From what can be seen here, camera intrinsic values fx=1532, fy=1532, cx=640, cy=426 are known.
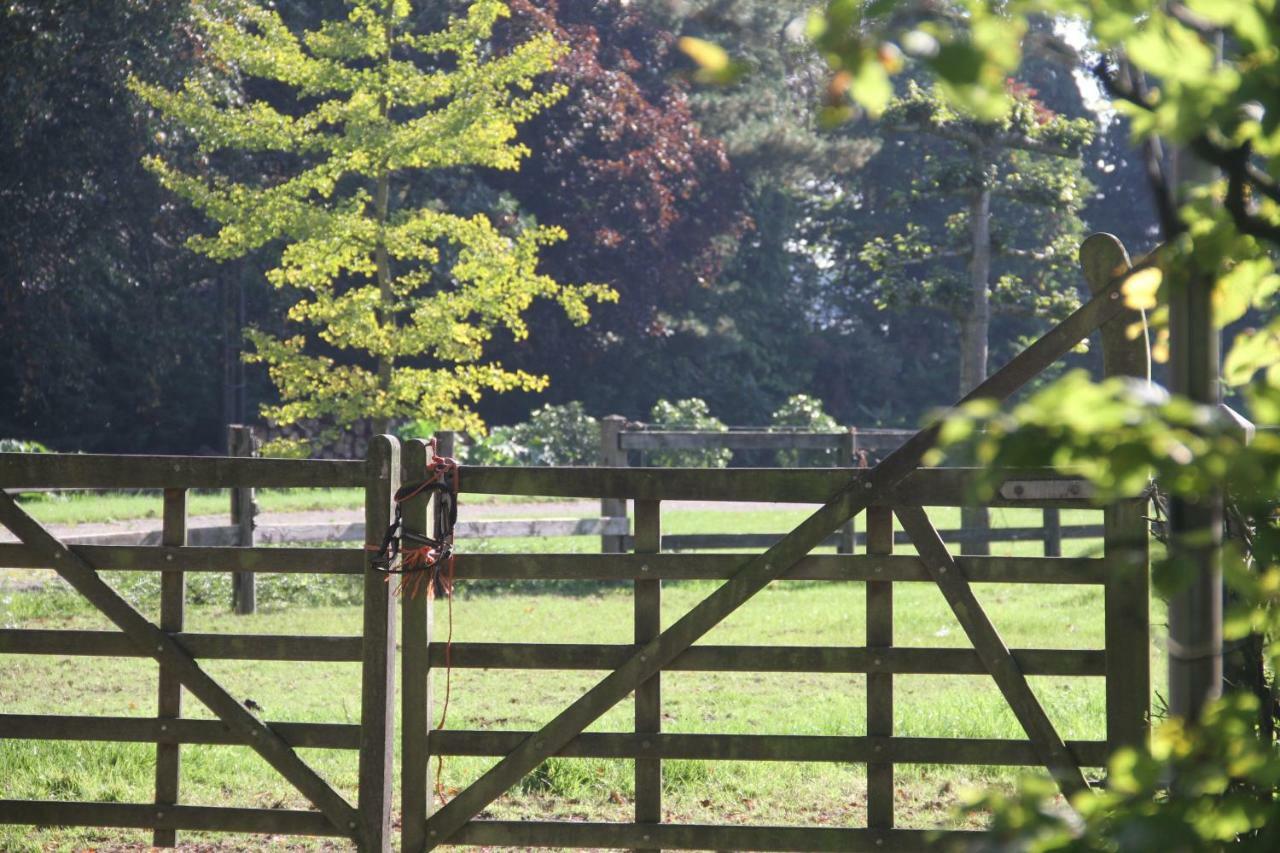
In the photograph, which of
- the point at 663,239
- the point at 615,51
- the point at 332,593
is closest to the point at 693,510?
the point at 332,593

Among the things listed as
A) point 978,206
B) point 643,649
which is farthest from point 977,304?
point 643,649

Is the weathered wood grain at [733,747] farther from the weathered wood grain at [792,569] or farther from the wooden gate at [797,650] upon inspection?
the weathered wood grain at [792,569]

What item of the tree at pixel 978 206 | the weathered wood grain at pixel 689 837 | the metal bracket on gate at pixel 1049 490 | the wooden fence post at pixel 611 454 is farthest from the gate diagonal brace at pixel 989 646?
the tree at pixel 978 206

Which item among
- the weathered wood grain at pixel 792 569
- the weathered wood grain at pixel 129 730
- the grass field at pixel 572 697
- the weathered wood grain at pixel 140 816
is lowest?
the grass field at pixel 572 697

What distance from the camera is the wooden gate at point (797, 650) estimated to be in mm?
5336

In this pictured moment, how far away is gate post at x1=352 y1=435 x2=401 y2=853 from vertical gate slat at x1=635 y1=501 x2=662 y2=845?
0.91m

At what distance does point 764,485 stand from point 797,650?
63cm

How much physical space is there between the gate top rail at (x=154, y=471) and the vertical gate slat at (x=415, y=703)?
0.22m

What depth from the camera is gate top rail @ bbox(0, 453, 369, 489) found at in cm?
566

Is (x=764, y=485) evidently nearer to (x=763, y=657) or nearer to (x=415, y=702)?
(x=763, y=657)

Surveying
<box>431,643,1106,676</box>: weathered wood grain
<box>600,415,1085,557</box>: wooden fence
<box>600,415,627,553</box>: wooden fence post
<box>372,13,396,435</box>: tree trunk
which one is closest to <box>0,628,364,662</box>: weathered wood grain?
<box>431,643,1106,676</box>: weathered wood grain

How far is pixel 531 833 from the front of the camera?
216 inches

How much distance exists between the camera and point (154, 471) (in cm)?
585

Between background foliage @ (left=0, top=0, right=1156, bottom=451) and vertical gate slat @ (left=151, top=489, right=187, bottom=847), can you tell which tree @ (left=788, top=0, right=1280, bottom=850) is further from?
background foliage @ (left=0, top=0, right=1156, bottom=451)
